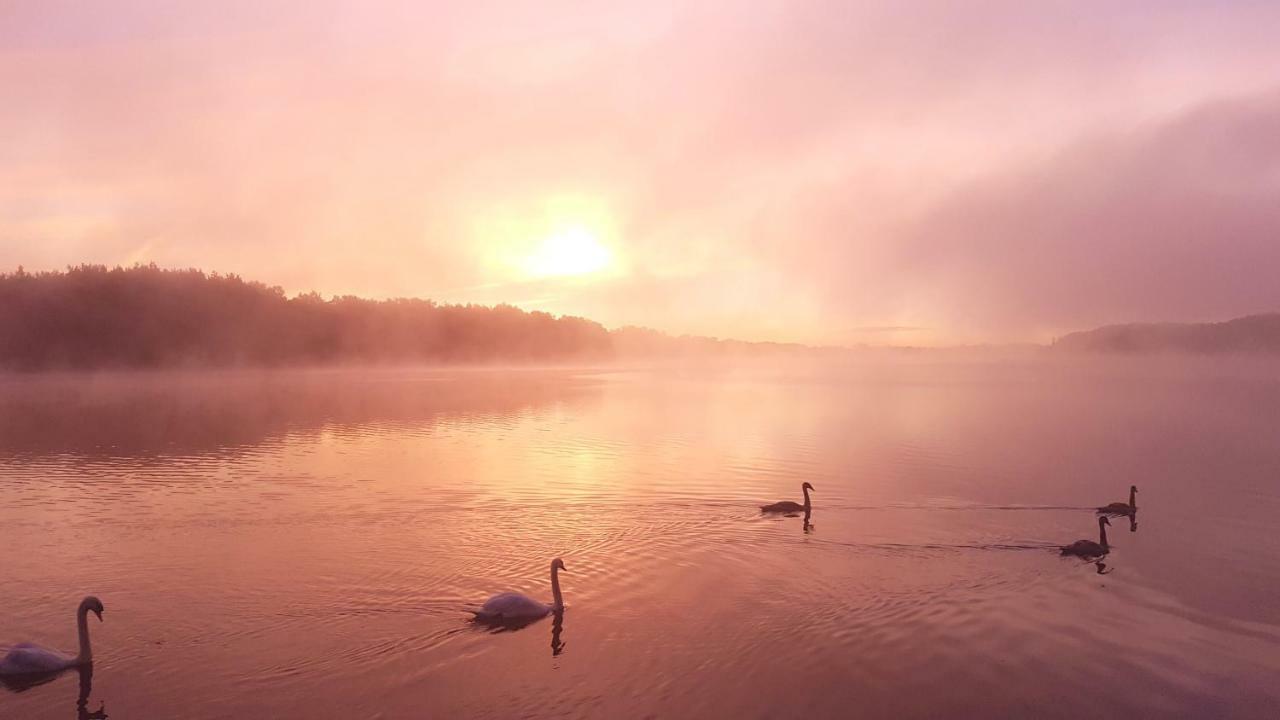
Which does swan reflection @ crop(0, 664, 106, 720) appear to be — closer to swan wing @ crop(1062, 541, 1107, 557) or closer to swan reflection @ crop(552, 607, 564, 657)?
swan reflection @ crop(552, 607, 564, 657)

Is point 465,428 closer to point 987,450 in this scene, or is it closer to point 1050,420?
point 987,450

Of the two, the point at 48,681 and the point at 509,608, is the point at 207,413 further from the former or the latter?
the point at 509,608

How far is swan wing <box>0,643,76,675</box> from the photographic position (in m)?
9.63

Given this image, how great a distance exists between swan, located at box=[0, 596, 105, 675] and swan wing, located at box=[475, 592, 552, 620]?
208 inches

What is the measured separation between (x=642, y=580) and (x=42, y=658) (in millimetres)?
9018

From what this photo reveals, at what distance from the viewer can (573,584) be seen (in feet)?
44.6

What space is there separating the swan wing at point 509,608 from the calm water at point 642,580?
0.89 ft

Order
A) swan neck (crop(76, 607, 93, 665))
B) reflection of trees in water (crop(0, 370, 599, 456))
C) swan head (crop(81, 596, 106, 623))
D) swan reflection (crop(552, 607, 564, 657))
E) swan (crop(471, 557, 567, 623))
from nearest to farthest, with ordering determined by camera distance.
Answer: swan neck (crop(76, 607, 93, 665)) → swan head (crop(81, 596, 106, 623)) → swan reflection (crop(552, 607, 564, 657)) → swan (crop(471, 557, 567, 623)) → reflection of trees in water (crop(0, 370, 599, 456))

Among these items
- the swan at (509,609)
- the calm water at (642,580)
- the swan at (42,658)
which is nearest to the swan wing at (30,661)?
the swan at (42,658)

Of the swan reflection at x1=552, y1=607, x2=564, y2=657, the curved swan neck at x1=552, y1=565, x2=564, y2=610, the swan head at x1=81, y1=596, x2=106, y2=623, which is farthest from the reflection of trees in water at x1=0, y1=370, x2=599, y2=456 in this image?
the swan reflection at x1=552, y1=607, x2=564, y2=657

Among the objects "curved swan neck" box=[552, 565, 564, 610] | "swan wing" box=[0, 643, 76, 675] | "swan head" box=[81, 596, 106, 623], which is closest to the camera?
"swan wing" box=[0, 643, 76, 675]

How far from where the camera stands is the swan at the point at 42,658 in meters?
9.64

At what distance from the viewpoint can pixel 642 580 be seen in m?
13.9

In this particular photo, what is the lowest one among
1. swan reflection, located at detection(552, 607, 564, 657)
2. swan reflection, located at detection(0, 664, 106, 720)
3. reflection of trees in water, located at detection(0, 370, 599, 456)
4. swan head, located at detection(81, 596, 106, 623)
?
swan reflection, located at detection(552, 607, 564, 657)
